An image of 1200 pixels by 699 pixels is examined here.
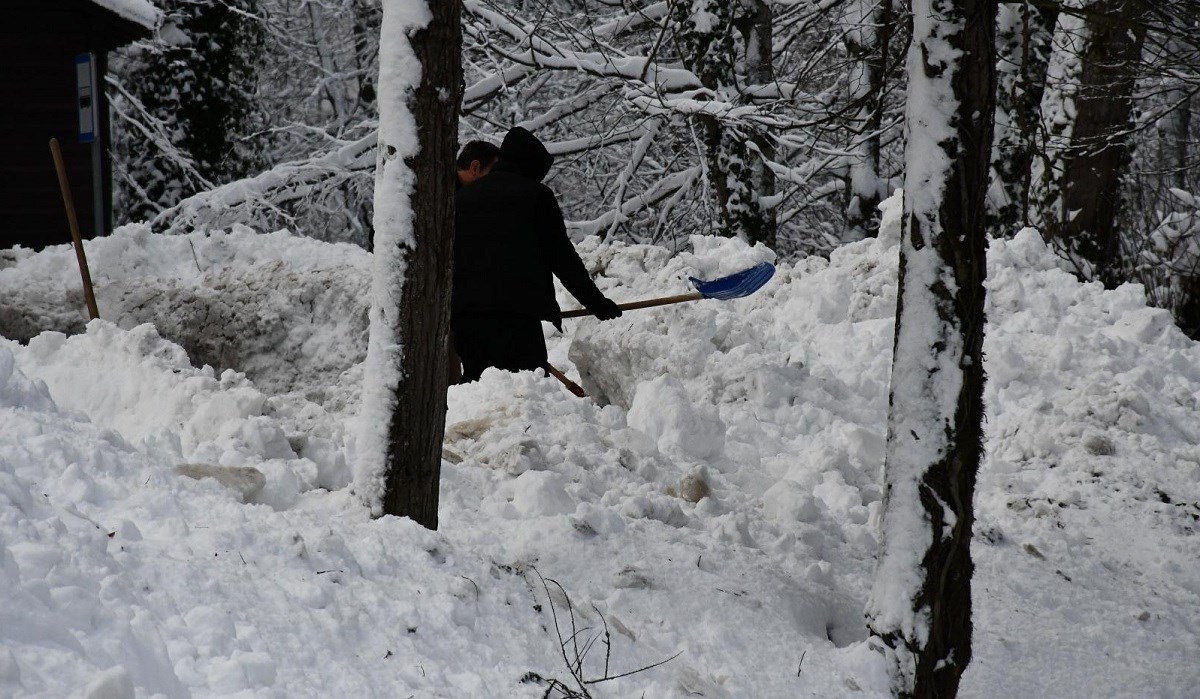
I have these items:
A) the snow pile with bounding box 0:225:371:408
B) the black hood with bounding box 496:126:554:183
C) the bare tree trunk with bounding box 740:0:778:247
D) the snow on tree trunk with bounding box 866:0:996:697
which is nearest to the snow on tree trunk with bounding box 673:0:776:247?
the bare tree trunk with bounding box 740:0:778:247

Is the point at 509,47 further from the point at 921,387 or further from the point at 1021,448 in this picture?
the point at 921,387

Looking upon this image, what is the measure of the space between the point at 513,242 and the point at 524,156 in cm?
44

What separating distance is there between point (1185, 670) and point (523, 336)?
3.23 meters

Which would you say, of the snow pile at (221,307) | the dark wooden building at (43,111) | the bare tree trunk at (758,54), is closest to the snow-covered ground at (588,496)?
the snow pile at (221,307)

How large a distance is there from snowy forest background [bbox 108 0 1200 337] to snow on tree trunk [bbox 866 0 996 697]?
0.35 m

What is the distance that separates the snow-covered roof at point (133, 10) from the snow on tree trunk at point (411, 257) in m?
8.86

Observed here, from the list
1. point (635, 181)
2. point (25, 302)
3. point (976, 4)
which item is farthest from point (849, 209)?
point (976, 4)

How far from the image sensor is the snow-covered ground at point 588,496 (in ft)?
8.41

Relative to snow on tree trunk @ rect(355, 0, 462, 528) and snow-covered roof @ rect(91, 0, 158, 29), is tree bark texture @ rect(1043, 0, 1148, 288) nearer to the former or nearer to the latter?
snow on tree trunk @ rect(355, 0, 462, 528)

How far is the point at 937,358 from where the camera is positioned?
311 cm

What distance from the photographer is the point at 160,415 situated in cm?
495

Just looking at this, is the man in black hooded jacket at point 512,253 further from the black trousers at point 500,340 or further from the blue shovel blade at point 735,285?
the blue shovel blade at point 735,285

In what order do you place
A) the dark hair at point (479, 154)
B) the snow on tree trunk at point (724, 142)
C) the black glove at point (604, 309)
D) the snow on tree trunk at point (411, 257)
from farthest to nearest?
the snow on tree trunk at point (724, 142)
the dark hair at point (479, 154)
the black glove at point (604, 309)
the snow on tree trunk at point (411, 257)

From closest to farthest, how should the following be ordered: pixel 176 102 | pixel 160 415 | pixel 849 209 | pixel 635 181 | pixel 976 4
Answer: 1. pixel 976 4
2. pixel 160 415
3. pixel 849 209
4. pixel 635 181
5. pixel 176 102
